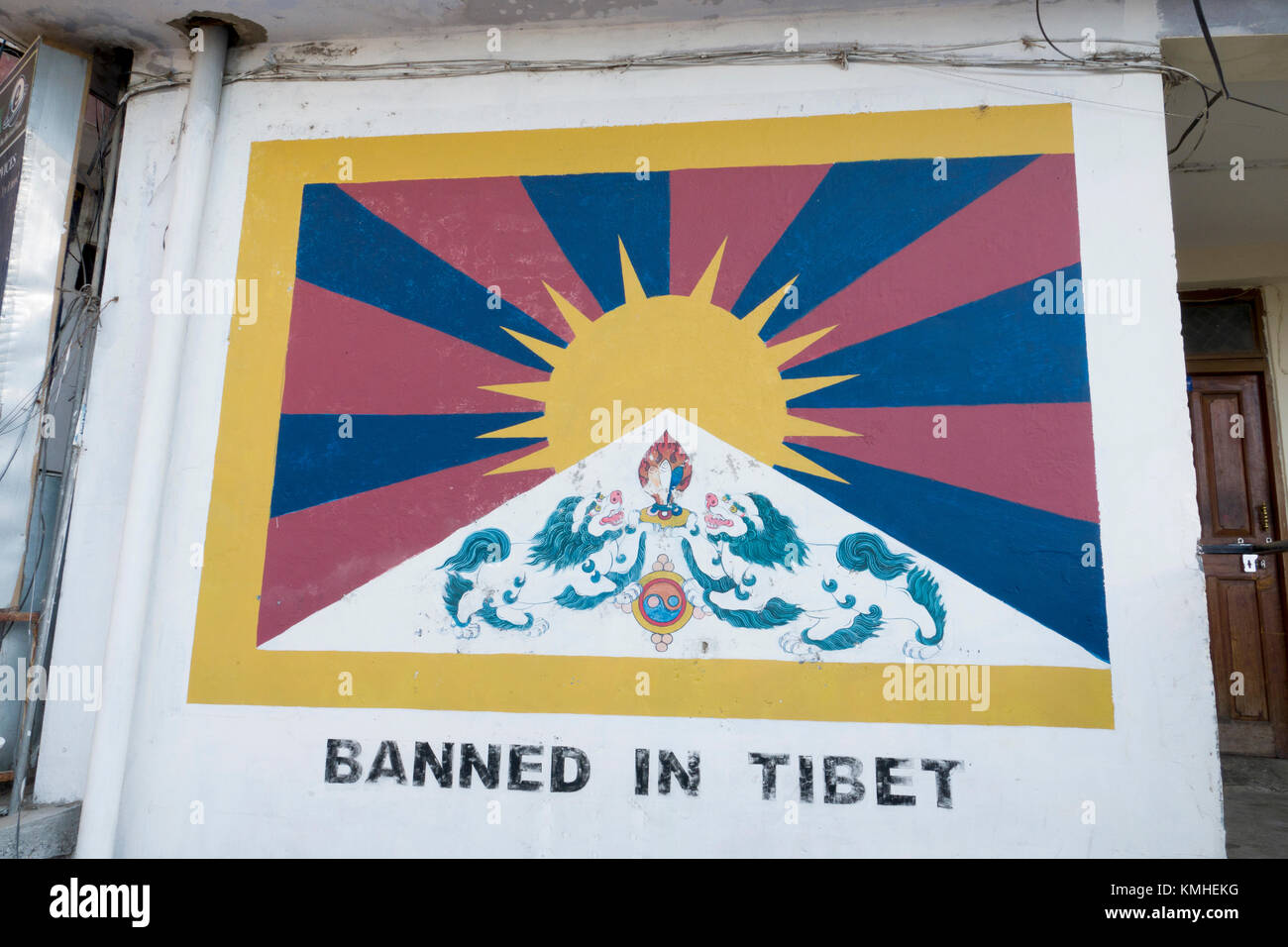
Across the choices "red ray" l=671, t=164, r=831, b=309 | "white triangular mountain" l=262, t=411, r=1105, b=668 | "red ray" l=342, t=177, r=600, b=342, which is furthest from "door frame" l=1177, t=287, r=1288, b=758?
"red ray" l=342, t=177, r=600, b=342

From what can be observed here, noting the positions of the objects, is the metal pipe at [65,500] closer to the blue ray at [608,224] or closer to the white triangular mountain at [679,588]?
the white triangular mountain at [679,588]

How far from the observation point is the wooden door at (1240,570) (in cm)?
500

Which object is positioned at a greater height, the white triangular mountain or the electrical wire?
the electrical wire

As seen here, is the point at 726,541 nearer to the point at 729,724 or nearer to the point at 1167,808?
the point at 729,724

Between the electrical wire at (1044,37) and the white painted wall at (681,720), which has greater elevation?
the electrical wire at (1044,37)

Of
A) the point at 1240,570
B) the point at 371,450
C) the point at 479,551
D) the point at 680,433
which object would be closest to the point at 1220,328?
the point at 1240,570

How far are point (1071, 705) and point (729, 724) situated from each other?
1295 mm

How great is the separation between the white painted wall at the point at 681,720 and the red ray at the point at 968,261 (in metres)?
0.08

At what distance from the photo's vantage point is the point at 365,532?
3.52m

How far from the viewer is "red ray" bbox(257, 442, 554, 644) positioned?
3.48m

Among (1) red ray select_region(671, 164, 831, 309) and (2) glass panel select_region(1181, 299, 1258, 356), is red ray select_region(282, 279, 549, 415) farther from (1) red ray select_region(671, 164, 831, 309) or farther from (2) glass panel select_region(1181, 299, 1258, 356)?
(2) glass panel select_region(1181, 299, 1258, 356)

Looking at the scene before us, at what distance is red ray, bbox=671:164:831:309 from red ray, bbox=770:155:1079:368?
1.19 ft

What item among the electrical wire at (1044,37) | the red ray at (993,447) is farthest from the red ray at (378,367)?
the electrical wire at (1044,37)

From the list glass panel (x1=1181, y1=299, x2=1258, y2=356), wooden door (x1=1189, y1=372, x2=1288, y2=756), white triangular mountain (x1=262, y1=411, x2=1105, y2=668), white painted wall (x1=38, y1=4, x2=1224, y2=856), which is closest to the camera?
white painted wall (x1=38, y1=4, x2=1224, y2=856)
